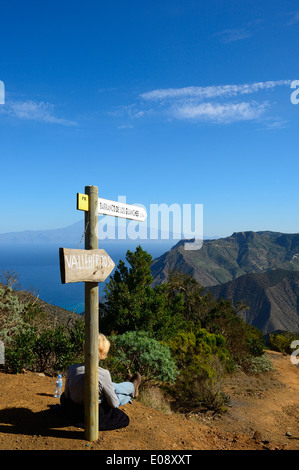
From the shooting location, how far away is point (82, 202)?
170 inches

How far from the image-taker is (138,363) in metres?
9.37

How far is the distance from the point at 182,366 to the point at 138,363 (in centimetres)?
309

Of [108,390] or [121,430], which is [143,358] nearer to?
[121,430]

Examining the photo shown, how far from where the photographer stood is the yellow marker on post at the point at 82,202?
4262 millimetres

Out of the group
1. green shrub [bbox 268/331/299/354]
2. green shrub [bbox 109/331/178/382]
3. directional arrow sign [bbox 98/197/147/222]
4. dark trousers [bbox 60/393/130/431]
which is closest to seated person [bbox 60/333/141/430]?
dark trousers [bbox 60/393/130/431]

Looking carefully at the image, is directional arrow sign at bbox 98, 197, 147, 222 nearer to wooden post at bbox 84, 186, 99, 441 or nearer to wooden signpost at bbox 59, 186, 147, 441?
wooden signpost at bbox 59, 186, 147, 441

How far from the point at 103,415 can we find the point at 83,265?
2.20m

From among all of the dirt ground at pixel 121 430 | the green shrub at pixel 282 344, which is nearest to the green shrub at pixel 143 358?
the dirt ground at pixel 121 430

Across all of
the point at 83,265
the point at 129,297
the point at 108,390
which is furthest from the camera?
the point at 129,297

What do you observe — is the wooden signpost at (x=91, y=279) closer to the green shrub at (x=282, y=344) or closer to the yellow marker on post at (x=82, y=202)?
the yellow marker on post at (x=82, y=202)

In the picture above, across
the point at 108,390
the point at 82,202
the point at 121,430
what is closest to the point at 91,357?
the point at 108,390

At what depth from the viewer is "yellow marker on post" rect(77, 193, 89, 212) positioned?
4.26 meters
